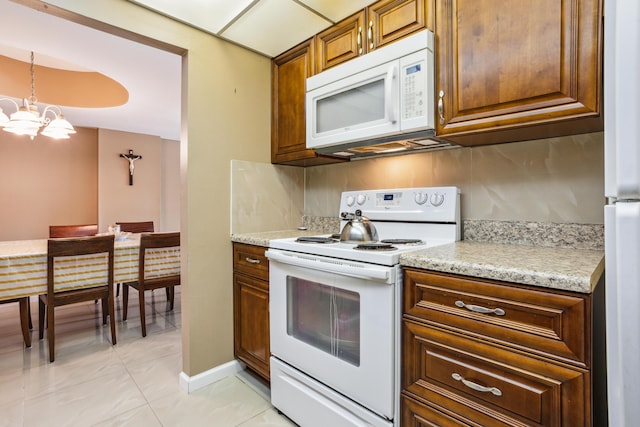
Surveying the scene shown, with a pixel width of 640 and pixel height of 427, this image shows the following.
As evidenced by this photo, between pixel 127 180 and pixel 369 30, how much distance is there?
16.3 feet

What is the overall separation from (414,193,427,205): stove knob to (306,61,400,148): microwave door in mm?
405

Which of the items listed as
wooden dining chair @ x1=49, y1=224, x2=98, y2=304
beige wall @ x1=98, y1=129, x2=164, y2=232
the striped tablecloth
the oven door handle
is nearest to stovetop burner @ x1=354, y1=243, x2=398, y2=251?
the oven door handle

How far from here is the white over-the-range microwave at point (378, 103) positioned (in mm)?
1444

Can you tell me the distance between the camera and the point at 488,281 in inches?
39.9

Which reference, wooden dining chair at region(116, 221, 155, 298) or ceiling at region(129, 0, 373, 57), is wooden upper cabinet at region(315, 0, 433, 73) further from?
wooden dining chair at region(116, 221, 155, 298)

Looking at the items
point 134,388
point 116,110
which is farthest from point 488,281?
point 116,110

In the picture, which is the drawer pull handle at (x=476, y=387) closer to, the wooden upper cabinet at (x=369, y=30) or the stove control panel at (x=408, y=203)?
the stove control panel at (x=408, y=203)

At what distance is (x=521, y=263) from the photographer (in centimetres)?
104

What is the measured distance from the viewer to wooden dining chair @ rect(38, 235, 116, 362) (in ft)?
7.50

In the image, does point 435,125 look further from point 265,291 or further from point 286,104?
point 265,291

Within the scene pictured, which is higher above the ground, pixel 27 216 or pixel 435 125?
pixel 435 125

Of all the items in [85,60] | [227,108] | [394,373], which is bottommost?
[394,373]

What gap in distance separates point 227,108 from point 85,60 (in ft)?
5.14

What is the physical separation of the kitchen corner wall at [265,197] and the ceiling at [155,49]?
0.78 m
